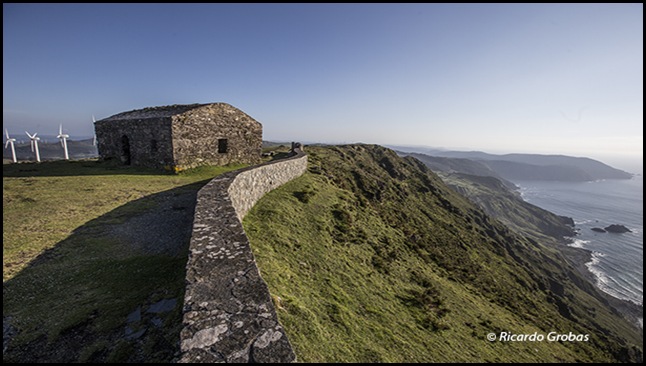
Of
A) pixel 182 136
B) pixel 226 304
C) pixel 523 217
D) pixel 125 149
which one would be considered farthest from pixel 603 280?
pixel 125 149

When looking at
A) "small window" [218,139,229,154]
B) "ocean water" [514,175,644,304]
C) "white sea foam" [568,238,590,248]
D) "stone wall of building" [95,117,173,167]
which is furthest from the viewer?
"white sea foam" [568,238,590,248]

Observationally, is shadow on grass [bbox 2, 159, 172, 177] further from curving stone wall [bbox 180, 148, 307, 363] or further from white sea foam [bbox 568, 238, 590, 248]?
white sea foam [bbox 568, 238, 590, 248]

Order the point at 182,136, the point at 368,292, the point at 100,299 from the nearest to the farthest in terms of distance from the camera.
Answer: the point at 100,299 → the point at 368,292 → the point at 182,136

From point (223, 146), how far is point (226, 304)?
23849 mm

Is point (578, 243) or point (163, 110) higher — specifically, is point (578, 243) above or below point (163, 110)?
below

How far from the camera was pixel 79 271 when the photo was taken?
24.0ft

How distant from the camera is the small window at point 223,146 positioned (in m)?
25.6

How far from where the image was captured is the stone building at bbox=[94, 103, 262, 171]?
70.7ft

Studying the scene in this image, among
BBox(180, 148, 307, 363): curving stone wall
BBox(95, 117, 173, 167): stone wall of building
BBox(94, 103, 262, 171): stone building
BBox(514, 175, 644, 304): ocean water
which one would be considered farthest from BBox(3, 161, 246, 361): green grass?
BBox(514, 175, 644, 304): ocean water

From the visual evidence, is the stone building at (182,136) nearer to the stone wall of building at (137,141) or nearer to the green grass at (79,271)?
the stone wall of building at (137,141)

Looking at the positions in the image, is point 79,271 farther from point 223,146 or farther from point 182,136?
point 223,146

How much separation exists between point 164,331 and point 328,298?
5499 mm

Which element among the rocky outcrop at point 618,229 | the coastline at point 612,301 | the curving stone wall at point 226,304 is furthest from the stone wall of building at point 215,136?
the rocky outcrop at point 618,229

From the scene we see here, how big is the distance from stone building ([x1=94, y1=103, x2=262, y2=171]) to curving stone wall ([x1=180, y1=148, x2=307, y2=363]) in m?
16.5
